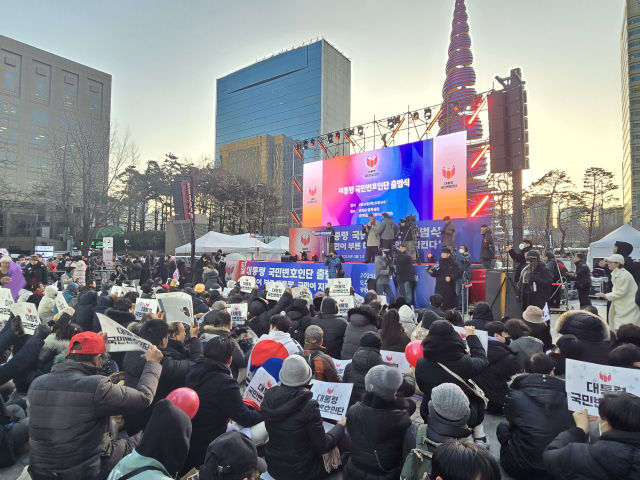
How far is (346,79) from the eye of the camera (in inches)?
3777

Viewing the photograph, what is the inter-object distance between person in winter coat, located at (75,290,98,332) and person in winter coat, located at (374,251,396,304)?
7.70 meters

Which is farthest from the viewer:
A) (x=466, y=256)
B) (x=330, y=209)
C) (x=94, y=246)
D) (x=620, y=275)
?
(x=94, y=246)

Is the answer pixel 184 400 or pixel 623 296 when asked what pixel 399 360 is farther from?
pixel 623 296

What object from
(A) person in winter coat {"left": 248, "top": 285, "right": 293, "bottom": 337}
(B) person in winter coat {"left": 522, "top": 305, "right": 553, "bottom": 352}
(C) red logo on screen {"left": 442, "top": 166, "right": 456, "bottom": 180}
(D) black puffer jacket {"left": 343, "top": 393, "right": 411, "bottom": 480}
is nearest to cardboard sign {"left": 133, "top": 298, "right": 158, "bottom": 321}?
(A) person in winter coat {"left": 248, "top": 285, "right": 293, "bottom": 337}

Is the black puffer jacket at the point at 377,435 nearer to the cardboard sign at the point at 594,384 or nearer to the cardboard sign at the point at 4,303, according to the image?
the cardboard sign at the point at 594,384

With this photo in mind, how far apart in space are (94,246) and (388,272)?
29774 mm

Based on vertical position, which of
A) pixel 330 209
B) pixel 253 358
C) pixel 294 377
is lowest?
pixel 253 358

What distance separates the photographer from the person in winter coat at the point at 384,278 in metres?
11.6

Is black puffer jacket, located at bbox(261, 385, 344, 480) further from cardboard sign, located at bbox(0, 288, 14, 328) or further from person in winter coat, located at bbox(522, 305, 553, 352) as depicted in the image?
cardboard sign, located at bbox(0, 288, 14, 328)

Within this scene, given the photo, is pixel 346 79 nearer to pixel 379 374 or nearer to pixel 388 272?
pixel 388 272

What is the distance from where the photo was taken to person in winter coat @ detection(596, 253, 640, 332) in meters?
5.97

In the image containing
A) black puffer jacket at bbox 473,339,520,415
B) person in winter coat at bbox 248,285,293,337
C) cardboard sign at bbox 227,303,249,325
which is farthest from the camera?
cardboard sign at bbox 227,303,249,325

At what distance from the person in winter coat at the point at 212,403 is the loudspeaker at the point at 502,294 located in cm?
731

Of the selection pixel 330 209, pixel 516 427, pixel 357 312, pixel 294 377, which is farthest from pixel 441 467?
pixel 330 209
